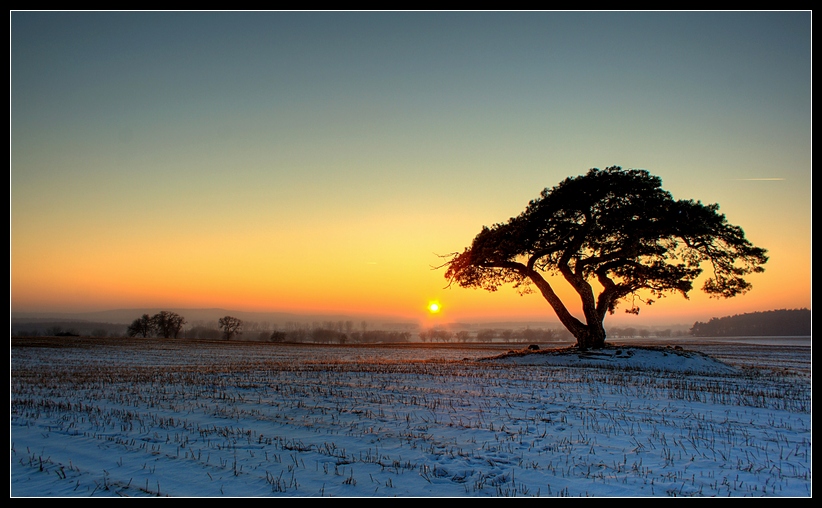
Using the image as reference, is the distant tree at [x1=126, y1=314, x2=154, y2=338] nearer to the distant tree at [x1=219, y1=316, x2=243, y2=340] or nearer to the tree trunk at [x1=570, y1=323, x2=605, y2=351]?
the distant tree at [x1=219, y1=316, x2=243, y2=340]

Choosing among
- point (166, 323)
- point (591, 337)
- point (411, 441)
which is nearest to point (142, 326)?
point (166, 323)

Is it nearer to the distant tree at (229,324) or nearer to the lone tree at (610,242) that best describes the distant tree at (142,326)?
the distant tree at (229,324)

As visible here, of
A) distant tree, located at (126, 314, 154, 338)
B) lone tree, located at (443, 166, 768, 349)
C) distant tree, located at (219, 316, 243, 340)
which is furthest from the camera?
distant tree, located at (219, 316, 243, 340)

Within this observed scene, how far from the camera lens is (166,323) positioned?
425 ft

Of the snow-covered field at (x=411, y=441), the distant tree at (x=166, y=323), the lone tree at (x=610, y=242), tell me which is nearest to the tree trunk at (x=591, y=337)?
the lone tree at (x=610, y=242)

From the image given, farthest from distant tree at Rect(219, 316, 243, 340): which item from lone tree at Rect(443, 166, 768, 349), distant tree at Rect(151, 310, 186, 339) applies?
lone tree at Rect(443, 166, 768, 349)

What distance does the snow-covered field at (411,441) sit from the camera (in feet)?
20.7

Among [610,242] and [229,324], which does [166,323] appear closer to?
[229,324]

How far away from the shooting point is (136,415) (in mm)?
10781

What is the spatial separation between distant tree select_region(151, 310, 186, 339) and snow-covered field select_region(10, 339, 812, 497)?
5028 inches

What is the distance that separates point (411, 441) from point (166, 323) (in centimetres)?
14044

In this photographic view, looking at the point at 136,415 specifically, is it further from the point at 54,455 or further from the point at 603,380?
the point at 603,380

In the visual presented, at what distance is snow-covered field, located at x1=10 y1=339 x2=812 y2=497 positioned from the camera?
632 cm
